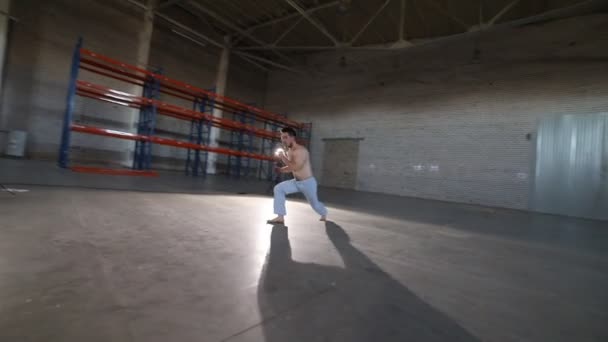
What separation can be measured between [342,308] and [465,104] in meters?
10.9

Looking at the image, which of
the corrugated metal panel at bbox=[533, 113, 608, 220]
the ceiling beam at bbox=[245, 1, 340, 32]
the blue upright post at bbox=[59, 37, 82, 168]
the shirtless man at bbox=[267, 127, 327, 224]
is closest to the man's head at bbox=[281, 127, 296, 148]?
the shirtless man at bbox=[267, 127, 327, 224]

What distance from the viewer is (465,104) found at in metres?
9.98

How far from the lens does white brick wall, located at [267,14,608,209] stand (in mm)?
8297

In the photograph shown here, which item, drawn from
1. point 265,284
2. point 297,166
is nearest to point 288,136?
point 297,166

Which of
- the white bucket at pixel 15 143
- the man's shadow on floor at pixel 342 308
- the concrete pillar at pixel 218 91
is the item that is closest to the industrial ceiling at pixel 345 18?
the concrete pillar at pixel 218 91

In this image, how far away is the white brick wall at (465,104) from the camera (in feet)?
27.2

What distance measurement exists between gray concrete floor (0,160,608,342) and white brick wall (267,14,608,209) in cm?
714

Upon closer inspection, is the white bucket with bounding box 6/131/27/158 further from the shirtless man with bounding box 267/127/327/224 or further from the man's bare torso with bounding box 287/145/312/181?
the man's bare torso with bounding box 287/145/312/181

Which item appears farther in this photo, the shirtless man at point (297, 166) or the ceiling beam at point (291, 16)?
the ceiling beam at point (291, 16)

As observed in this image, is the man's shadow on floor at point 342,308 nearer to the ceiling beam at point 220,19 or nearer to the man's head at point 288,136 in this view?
the man's head at point 288,136

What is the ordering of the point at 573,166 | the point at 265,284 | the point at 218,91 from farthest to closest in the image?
1. the point at 218,91
2. the point at 573,166
3. the point at 265,284

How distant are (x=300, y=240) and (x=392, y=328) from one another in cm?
147

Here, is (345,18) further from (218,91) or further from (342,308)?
(342,308)

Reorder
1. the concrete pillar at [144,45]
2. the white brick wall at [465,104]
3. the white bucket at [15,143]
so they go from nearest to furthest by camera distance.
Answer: the white bucket at [15,143] < the white brick wall at [465,104] < the concrete pillar at [144,45]
